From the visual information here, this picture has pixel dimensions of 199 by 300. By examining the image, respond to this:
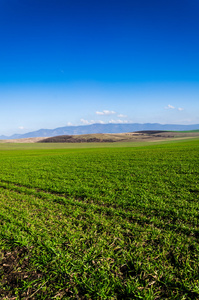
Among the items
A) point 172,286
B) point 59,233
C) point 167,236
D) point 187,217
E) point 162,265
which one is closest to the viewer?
point 172,286

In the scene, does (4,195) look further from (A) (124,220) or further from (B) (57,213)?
(A) (124,220)

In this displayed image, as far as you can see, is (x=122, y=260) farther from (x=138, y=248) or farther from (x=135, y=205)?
(x=135, y=205)

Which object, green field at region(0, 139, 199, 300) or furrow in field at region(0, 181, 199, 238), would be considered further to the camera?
furrow in field at region(0, 181, 199, 238)

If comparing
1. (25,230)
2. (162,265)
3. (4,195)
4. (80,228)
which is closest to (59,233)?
Answer: (80,228)

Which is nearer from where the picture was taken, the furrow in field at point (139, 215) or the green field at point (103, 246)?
the green field at point (103, 246)

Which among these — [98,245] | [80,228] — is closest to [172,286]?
[98,245]

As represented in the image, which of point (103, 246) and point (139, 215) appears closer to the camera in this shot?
point (103, 246)

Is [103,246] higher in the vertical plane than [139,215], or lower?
A: lower

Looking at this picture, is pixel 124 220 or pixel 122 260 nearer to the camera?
pixel 122 260

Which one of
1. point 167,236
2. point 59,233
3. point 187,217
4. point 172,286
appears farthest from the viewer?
point 187,217

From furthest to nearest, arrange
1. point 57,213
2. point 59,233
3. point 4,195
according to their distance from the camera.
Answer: point 4,195 → point 57,213 → point 59,233

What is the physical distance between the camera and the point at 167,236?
6945 millimetres

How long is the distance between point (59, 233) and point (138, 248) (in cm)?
352

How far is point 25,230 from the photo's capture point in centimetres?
806
